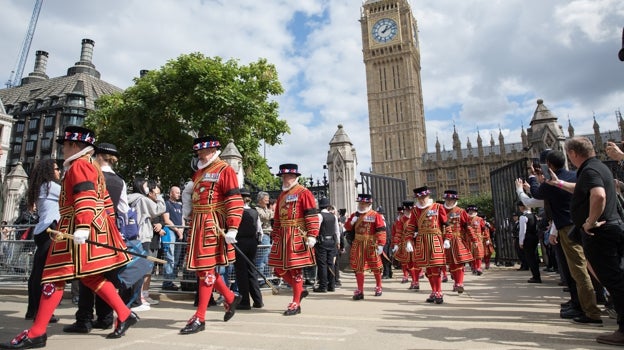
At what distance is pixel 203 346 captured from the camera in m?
3.71

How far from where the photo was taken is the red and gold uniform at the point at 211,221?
4.50 meters

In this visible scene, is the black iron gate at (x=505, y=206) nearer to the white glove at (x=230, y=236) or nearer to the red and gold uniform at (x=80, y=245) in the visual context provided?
the white glove at (x=230, y=236)

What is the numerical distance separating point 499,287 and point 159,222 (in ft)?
23.1

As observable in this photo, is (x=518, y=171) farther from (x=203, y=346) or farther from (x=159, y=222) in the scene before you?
(x=203, y=346)

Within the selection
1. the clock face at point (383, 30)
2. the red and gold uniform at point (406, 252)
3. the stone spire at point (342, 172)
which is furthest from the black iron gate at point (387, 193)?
the clock face at point (383, 30)

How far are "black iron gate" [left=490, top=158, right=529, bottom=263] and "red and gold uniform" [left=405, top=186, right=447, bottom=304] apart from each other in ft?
21.6

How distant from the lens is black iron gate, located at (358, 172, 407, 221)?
47.3ft

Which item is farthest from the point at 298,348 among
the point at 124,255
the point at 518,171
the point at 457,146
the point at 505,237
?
the point at 457,146

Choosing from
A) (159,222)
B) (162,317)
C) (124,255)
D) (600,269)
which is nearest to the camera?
(600,269)

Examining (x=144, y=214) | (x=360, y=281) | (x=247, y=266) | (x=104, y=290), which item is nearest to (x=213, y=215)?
(x=104, y=290)

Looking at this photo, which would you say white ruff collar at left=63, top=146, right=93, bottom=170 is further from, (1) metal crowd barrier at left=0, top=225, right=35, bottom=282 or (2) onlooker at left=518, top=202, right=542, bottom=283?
(2) onlooker at left=518, top=202, right=542, bottom=283

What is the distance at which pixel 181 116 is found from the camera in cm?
2177

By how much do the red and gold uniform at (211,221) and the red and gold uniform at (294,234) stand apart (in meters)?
1.10

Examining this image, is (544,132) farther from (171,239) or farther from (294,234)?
(171,239)
